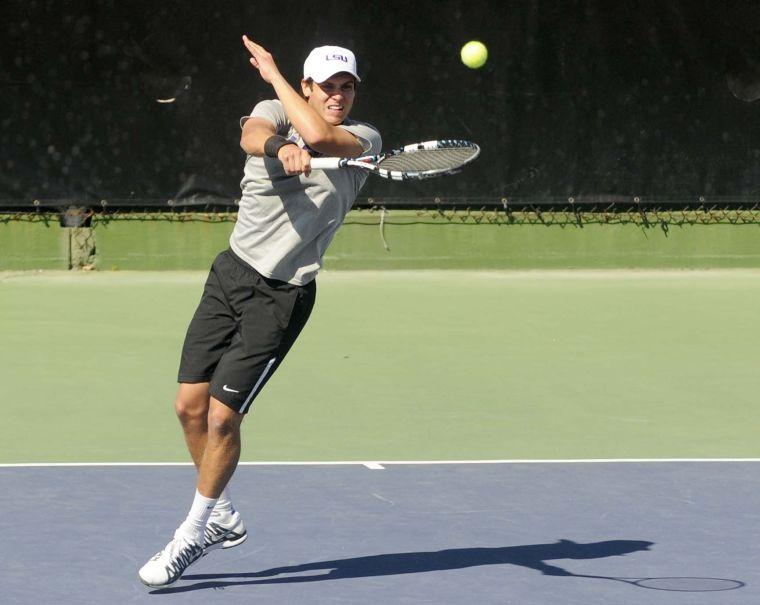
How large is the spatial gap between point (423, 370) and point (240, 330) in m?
3.82

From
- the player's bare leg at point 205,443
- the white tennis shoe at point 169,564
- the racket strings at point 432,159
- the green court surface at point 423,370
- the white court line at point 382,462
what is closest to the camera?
the white tennis shoe at point 169,564

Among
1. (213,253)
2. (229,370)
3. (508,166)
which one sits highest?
(229,370)

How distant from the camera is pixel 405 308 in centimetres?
1066

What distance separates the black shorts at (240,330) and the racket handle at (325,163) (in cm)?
42

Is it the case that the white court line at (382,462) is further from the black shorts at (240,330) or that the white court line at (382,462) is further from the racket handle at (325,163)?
the racket handle at (325,163)

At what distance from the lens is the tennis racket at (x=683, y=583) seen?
13.3 feet

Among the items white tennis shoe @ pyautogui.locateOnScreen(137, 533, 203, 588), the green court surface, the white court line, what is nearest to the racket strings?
white tennis shoe @ pyautogui.locateOnScreen(137, 533, 203, 588)

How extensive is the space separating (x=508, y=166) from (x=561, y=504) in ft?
26.7

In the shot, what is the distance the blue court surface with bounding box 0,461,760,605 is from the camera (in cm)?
403

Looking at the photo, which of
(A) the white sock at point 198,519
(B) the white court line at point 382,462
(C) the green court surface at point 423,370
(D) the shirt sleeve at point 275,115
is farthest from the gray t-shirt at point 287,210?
(C) the green court surface at point 423,370

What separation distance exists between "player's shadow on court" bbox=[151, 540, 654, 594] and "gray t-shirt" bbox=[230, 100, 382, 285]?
799mm

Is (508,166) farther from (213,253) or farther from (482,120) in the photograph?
(213,253)

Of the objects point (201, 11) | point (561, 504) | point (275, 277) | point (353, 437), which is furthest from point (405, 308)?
point (275, 277)

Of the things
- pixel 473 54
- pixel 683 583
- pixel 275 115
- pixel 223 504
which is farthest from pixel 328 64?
pixel 473 54
